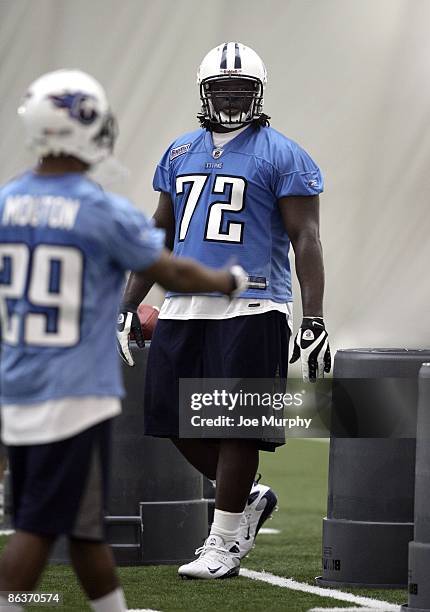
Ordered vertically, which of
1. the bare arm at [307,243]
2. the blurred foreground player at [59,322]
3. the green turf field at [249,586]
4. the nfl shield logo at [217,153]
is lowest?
the green turf field at [249,586]

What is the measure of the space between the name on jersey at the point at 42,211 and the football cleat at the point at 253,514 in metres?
2.06

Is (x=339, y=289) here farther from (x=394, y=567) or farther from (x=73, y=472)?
(x=73, y=472)

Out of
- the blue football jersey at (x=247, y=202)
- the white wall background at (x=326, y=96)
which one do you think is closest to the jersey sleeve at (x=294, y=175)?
the blue football jersey at (x=247, y=202)

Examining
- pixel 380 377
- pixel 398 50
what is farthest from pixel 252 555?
pixel 398 50

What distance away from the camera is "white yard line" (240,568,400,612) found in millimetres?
4547

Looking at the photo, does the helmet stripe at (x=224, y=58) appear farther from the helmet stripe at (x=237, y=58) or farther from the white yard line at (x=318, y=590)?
the white yard line at (x=318, y=590)

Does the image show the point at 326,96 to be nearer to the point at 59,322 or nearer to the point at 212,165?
the point at 212,165

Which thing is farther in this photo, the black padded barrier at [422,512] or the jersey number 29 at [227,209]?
the jersey number 29 at [227,209]

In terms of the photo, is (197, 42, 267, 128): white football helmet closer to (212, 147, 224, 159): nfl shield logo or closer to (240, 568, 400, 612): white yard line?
(212, 147, 224, 159): nfl shield logo

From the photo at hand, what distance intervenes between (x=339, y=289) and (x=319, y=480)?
304cm

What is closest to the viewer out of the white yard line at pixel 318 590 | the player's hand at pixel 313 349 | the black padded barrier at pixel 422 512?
the black padded barrier at pixel 422 512

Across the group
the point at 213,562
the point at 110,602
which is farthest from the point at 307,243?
the point at 110,602

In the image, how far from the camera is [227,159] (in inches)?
202

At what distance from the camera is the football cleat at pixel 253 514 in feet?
17.3
